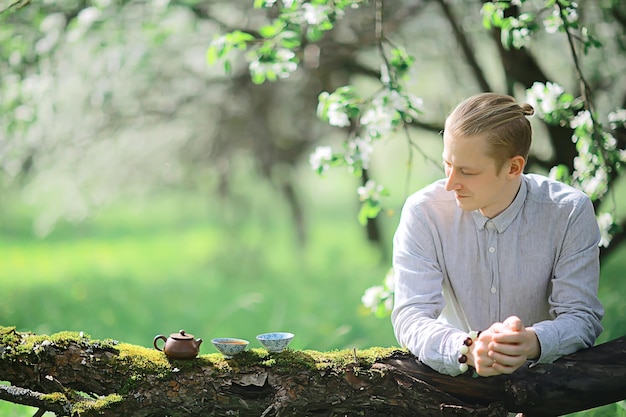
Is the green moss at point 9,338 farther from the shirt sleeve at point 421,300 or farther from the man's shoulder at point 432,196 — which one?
the man's shoulder at point 432,196

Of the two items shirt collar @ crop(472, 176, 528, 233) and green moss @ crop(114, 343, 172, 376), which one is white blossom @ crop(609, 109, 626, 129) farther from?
green moss @ crop(114, 343, 172, 376)

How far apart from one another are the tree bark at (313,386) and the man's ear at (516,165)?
0.55m

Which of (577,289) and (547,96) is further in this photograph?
(547,96)

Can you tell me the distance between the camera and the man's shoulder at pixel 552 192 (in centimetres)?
230

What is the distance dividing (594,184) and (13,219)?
859 cm

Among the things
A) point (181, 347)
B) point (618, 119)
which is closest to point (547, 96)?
point (618, 119)

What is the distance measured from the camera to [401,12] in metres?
5.30

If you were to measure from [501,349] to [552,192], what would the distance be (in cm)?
65

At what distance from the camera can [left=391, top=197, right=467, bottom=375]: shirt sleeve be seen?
82.0 inches

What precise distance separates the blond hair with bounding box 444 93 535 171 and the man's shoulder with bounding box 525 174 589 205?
0.18 meters

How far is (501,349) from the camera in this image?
1936mm

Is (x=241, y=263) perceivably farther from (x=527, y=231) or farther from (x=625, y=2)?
(x=527, y=231)


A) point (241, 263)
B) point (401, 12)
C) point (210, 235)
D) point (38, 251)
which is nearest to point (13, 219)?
point (38, 251)

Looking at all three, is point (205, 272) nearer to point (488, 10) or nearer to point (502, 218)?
point (488, 10)
